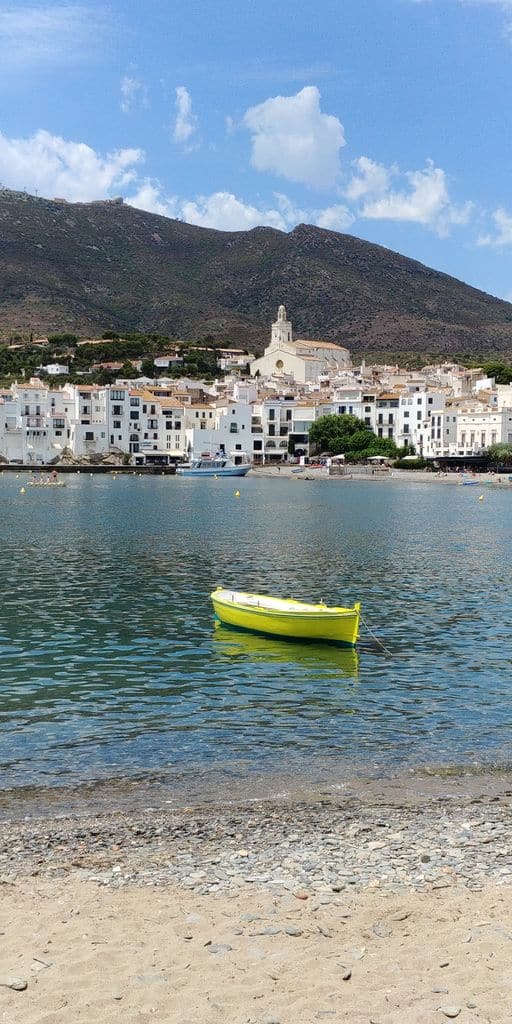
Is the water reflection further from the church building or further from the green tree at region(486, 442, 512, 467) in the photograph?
the church building

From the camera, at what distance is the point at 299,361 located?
173m

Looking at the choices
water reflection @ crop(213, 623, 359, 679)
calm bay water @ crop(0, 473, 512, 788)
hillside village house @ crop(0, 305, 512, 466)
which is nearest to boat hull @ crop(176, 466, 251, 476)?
hillside village house @ crop(0, 305, 512, 466)

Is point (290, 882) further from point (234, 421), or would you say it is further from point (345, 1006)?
point (234, 421)

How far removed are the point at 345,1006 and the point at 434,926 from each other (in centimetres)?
144

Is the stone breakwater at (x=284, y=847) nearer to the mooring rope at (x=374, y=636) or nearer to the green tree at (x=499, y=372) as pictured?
the mooring rope at (x=374, y=636)

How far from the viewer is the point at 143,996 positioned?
6137 millimetres

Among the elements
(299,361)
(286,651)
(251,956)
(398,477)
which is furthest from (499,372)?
(251,956)

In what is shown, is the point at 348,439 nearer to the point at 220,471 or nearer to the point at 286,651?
the point at 220,471

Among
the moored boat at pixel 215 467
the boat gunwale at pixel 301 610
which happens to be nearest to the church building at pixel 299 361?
the moored boat at pixel 215 467

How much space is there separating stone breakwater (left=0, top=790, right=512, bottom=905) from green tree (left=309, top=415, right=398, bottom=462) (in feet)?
383

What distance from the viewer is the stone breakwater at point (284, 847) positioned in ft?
27.1

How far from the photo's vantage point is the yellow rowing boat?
1948 cm

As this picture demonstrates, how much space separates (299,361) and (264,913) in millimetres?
168878

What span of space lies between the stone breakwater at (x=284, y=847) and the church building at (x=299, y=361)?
15984 centimetres
